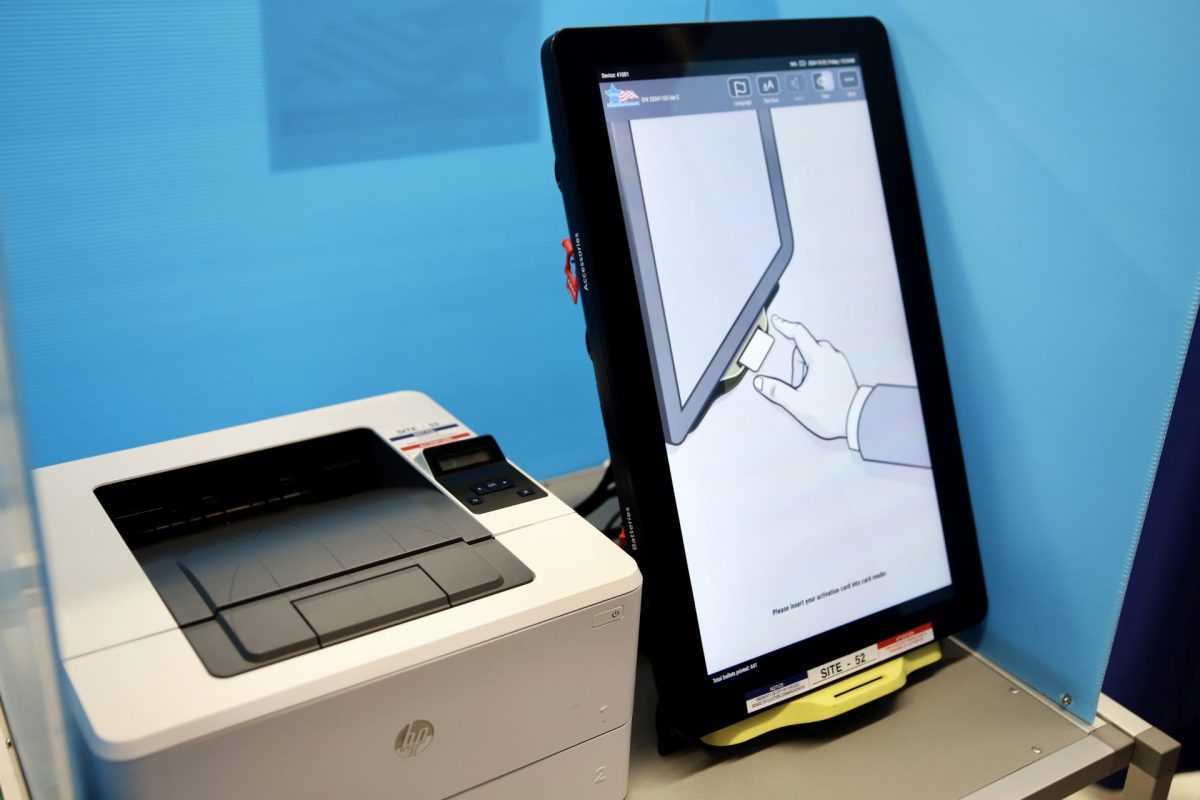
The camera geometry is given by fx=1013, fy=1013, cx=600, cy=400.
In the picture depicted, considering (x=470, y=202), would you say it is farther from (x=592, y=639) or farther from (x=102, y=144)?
(x=592, y=639)

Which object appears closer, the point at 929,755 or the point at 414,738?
the point at 414,738

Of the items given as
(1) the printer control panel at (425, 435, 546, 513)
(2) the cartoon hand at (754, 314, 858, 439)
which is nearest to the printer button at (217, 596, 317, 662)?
(1) the printer control panel at (425, 435, 546, 513)

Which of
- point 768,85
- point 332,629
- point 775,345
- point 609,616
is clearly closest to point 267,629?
point 332,629

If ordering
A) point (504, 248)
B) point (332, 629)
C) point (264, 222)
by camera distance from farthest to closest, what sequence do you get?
point (504, 248), point (264, 222), point (332, 629)

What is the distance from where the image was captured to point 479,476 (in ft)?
2.57

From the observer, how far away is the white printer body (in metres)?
0.53

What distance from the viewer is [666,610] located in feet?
2.38

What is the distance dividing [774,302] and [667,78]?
0.62 feet

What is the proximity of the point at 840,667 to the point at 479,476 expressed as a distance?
32 cm

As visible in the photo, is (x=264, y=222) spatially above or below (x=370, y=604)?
above

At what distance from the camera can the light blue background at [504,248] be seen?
73 centimetres

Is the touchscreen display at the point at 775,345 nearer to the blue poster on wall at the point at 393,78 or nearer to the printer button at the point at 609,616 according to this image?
the printer button at the point at 609,616

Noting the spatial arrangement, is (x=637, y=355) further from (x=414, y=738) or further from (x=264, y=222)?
(x=264, y=222)

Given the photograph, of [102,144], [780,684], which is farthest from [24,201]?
[780,684]
